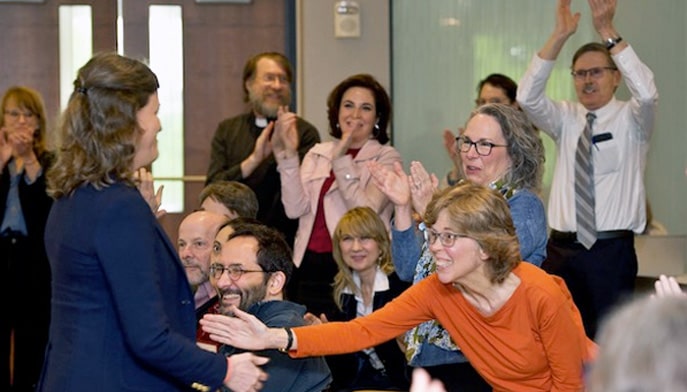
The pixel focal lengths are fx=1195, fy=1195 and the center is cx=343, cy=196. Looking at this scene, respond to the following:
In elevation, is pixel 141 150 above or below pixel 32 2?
below

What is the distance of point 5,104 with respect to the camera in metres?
5.86

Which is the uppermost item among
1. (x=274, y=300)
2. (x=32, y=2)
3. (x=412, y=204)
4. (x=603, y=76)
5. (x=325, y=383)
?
(x=32, y=2)

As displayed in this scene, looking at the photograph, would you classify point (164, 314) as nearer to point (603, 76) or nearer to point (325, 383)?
point (325, 383)

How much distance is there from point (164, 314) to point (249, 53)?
166 inches

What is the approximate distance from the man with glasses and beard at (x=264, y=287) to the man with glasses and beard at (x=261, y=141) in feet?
5.66

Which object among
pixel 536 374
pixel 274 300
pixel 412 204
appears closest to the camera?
pixel 536 374

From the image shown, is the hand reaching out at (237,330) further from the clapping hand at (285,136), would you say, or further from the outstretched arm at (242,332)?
the clapping hand at (285,136)

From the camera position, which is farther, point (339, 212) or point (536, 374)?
point (339, 212)

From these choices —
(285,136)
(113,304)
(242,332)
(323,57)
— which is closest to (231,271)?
(242,332)

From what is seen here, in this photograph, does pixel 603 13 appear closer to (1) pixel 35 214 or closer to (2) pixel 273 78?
(2) pixel 273 78

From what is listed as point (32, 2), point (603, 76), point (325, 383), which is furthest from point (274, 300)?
point (32, 2)

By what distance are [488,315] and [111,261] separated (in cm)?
111

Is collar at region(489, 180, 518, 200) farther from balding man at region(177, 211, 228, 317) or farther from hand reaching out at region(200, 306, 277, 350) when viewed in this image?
balding man at region(177, 211, 228, 317)

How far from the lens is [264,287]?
11.3ft
